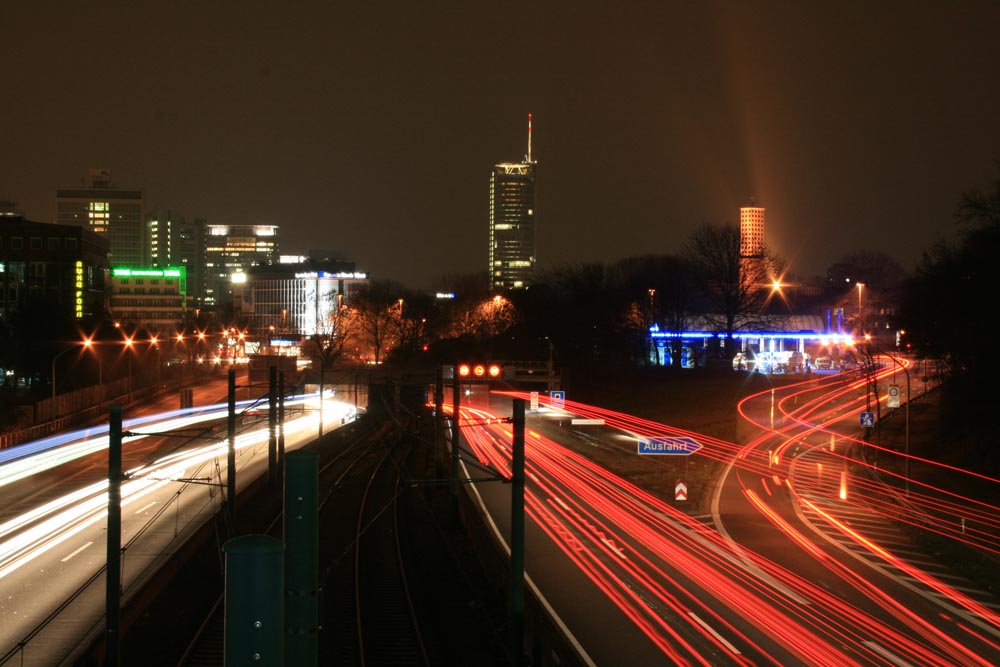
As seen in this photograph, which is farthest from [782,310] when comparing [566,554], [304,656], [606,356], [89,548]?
[304,656]

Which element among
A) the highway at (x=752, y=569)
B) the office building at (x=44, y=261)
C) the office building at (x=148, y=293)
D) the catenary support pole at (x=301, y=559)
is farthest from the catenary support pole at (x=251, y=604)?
the office building at (x=148, y=293)

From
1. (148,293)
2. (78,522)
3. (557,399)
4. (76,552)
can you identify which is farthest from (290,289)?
(76,552)

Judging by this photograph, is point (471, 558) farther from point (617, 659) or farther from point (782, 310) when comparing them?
point (782, 310)

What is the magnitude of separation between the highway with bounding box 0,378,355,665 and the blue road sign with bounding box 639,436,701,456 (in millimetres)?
14227

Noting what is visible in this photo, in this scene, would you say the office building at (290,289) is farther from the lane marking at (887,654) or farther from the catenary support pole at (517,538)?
the lane marking at (887,654)

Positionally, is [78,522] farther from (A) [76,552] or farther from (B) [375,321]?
(B) [375,321]

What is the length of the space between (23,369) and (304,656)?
53527 mm

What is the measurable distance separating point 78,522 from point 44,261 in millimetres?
72496

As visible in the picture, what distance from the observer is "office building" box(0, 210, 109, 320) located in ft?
270

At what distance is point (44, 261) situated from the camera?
84188 millimetres

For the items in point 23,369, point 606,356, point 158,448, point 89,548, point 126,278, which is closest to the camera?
point 89,548

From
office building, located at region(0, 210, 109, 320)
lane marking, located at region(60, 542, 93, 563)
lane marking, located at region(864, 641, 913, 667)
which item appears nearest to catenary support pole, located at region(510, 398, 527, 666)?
lane marking, located at region(864, 641, 913, 667)

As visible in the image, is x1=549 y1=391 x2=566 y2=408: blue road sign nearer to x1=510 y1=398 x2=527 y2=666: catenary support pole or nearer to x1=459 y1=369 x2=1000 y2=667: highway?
x1=459 y1=369 x2=1000 y2=667: highway

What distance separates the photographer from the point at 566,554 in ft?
64.6
